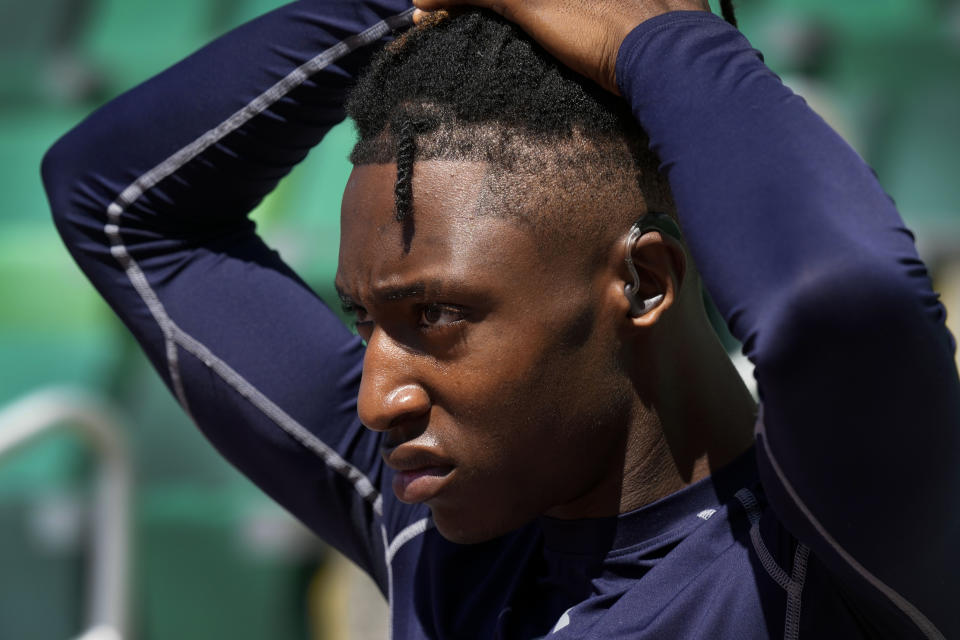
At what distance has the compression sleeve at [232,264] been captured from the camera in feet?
5.36

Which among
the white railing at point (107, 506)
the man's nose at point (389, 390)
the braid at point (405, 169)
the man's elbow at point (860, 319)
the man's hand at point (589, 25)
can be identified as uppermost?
the man's hand at point (589, 25)

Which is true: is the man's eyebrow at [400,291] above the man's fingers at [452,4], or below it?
below

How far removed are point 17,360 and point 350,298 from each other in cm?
298

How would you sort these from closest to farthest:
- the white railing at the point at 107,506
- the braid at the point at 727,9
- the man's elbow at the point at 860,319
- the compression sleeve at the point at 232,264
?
the man's elbow at the point at 860,319
the braid at the point at 727,9
the compression sleeve at the point at 232,264
the white railing at the point at 107,506

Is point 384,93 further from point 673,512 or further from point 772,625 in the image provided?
point 772,625

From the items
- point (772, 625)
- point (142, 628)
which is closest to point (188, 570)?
point (142, 628)

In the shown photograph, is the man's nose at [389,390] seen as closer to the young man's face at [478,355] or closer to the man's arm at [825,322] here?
the young man's face at [478,355]

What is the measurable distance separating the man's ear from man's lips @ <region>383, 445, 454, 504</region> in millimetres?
269

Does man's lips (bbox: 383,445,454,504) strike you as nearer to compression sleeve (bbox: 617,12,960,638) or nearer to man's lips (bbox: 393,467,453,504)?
man's lips (bbox: 393,467,453,504)

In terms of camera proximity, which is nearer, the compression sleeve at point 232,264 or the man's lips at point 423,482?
the man's lips at point 423,482

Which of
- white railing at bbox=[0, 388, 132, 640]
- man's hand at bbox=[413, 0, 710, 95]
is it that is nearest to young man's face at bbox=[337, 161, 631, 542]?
man's hand at bbox=[413, 0, 710, 95]

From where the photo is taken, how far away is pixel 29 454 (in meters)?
3.81

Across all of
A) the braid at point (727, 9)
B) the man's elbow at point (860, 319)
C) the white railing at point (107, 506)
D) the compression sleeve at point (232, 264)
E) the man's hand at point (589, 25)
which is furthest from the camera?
the white railing at point (107, 506)

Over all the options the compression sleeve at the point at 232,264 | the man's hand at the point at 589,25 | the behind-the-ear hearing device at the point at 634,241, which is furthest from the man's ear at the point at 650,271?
the compression sleeve at the point at 232,264
